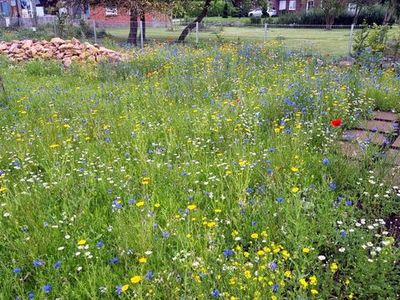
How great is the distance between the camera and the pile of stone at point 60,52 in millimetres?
12148

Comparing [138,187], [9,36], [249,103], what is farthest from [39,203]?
[9,36]

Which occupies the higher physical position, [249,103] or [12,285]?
[249,103]

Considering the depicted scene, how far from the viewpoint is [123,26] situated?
121ft

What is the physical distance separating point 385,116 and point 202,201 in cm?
333

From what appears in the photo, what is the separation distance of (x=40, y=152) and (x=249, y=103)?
9.29ft

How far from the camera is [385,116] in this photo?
524 centimetres

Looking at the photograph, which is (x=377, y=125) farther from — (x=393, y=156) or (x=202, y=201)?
(x=202, y=201)

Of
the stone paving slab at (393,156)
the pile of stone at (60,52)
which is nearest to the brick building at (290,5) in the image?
the pile of stone at (60,52)

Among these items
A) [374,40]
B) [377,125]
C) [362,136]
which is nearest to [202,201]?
→ [362,136]

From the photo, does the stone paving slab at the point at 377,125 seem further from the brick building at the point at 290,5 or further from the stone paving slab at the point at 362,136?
the brick building at the point at 290,5

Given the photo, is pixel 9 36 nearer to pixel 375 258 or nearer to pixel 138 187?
pixel 138 187

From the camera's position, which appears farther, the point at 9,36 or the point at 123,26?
the point at 123,26

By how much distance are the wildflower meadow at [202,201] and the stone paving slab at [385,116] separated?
5.3 inches

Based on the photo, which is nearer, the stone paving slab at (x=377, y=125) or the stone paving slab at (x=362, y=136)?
the stone paving slab at (x=362, y=136)
